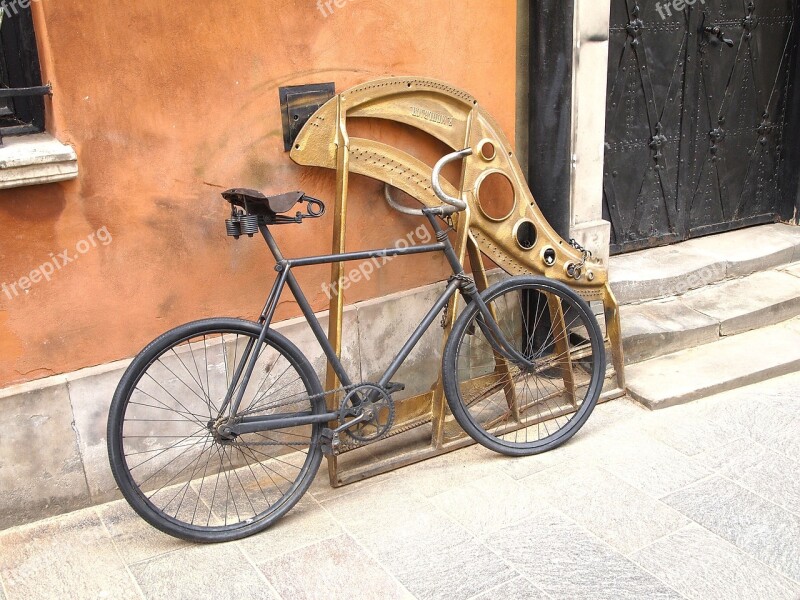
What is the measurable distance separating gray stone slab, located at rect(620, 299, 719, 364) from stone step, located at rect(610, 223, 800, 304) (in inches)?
5.5

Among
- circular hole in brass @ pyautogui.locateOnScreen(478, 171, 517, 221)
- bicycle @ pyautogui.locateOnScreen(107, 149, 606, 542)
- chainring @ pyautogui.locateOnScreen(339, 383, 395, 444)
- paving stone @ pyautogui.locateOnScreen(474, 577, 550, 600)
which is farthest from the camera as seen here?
circular hole in brass @ pyautogui.locateOnScreen(478, 171, 517, 221)

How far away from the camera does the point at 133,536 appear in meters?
3.71

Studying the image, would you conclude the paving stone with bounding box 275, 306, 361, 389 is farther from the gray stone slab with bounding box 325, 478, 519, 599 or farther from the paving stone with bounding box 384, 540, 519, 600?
the paving stone with bounding box 384, 540, 519, 600

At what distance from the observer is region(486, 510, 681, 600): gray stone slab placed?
130 inches

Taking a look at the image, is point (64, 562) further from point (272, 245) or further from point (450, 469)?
point (450, 469)

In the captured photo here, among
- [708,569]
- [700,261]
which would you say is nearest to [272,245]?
[708,569]

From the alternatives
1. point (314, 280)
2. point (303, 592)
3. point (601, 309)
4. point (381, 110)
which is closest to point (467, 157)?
point (381, 110)

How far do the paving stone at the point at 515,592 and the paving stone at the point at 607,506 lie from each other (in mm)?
456

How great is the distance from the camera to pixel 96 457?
12.7 ft

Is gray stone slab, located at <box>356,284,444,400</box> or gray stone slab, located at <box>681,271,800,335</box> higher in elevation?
gray stone slab, located at <box>356,284,444,400</box>

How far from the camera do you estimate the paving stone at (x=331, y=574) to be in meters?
3.31

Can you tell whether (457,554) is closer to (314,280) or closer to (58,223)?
(314,280)

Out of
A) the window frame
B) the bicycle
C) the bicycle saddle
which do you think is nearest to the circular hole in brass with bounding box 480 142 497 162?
the bicycle

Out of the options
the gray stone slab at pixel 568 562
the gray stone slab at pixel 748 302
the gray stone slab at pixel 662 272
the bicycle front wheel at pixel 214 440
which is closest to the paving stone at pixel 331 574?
the bicycle front wheel at pixel 214 440
